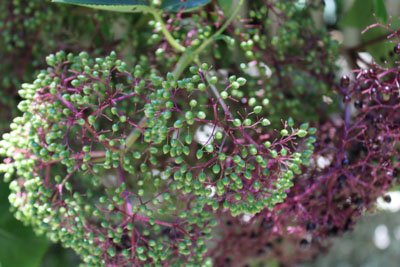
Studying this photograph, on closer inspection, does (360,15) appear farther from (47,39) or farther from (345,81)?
(47,39)

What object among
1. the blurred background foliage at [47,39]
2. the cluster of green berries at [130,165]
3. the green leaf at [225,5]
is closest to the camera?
the cluster of green berries at [130,165]

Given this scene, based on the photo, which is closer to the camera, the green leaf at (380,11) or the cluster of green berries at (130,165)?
the cluster of green berries at (130,165)

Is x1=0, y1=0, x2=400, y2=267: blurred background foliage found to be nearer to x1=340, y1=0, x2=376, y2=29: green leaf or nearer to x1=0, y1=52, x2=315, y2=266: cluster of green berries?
x1=340, y1=0, x2=376, y2=29: green leaf

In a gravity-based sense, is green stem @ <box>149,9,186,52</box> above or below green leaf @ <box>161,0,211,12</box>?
below

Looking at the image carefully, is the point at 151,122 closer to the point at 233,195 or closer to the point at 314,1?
the point at 233,195

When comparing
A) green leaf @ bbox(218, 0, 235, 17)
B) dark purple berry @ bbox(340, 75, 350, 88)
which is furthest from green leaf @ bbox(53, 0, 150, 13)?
dark purple berry @ bbox(340, 75, 350, 88)

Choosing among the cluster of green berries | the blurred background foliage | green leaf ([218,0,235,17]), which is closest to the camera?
the cluster of green berries

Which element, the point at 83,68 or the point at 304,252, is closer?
the point at 83,68

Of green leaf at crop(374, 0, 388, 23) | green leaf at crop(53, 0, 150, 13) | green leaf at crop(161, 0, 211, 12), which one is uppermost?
green leaf at crop(53, 0, 150, 13)

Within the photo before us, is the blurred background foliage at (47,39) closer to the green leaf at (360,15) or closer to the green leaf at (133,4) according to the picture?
the green leaf at (360,15)

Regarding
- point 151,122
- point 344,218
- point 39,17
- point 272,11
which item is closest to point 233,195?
point 151,122

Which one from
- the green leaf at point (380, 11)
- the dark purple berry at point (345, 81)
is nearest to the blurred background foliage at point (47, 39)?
the green leaf at point (380, 11)
